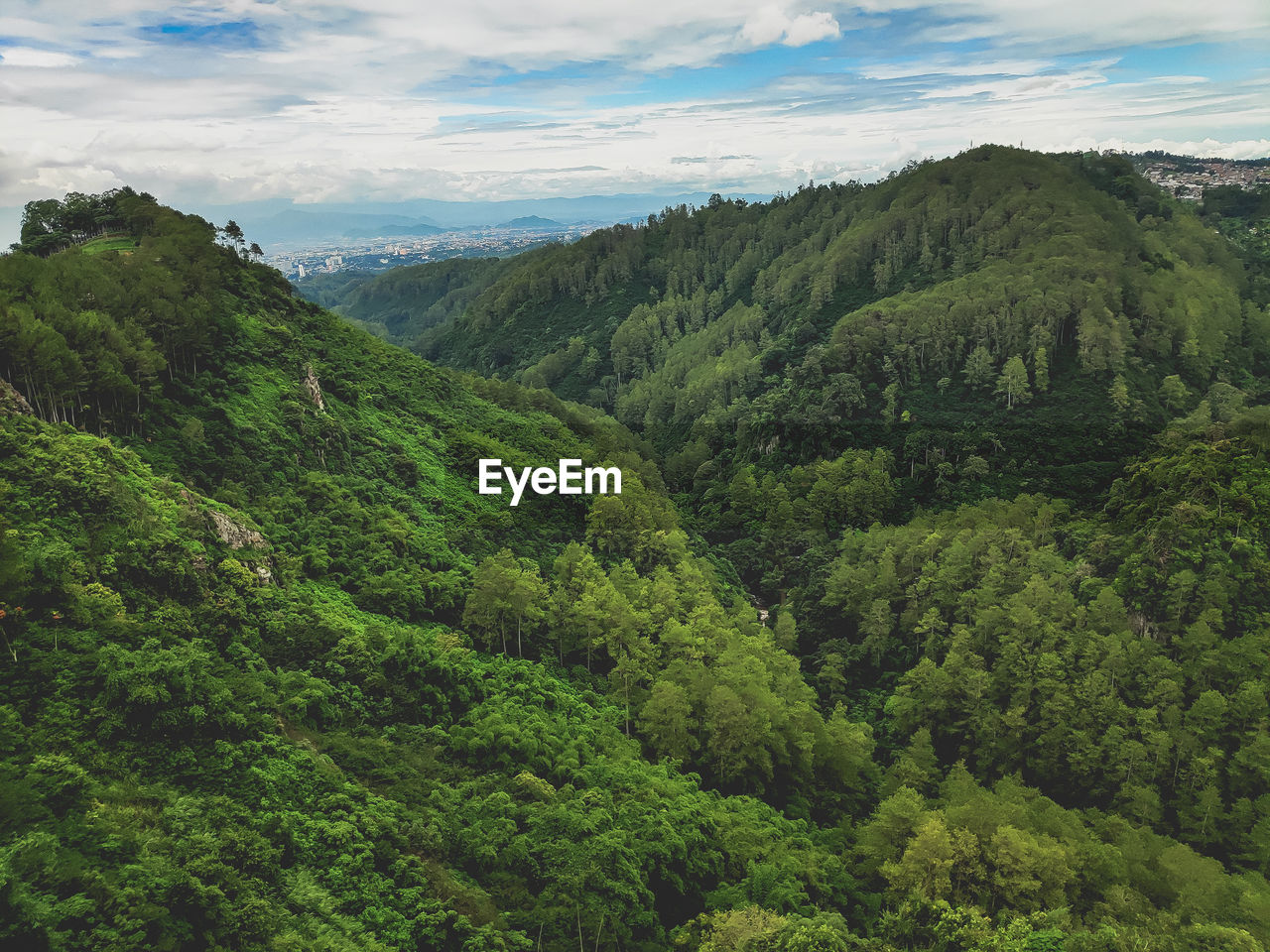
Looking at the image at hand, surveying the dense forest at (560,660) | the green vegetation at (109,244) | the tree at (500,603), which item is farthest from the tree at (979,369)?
the green vegetation at (109,244)

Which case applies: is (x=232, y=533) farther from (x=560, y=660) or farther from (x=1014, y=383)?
(x=1014, y=383)

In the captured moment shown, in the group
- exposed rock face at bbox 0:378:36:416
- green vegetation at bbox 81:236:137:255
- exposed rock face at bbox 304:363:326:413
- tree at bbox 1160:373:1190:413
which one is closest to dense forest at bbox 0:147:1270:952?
exposed rock face at bbox 0:378:36:416

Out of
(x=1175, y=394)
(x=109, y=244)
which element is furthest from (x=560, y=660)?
(x=1175, y=394)

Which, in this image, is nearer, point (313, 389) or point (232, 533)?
point (232, 533)

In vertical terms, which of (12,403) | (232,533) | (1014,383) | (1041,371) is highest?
(1041,371)

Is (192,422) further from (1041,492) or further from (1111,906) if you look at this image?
(1041,492)

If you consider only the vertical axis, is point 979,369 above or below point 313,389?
above

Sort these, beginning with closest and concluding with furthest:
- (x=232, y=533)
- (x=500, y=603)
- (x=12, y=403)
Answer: (x=12, y=403)
(x=232, y=533)
(x=500, y=603)
